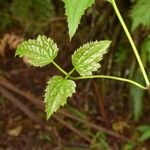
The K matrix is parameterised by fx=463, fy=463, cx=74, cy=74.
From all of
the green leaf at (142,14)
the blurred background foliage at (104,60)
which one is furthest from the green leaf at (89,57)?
the blurred background foliage at (104,60)

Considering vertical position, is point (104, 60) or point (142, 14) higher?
point (142, 14)

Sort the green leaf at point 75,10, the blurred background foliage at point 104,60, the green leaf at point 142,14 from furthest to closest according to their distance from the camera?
the blurred background foliage at point 104,60 < the green leaf at point 142,14 < the green leaf at point 75,10

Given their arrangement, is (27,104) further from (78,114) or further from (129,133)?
(129,133)

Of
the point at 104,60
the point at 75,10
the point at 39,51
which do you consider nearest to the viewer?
the point at 75,10

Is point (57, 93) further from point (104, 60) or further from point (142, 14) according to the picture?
point (104, 60)

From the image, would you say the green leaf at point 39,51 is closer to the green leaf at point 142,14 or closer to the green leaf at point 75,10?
the green leaf at point 75,10

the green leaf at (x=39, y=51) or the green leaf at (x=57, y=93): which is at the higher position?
the green leaf at (x=39, y=51)

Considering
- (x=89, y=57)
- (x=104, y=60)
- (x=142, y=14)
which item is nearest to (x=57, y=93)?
(x=89, y=57)
